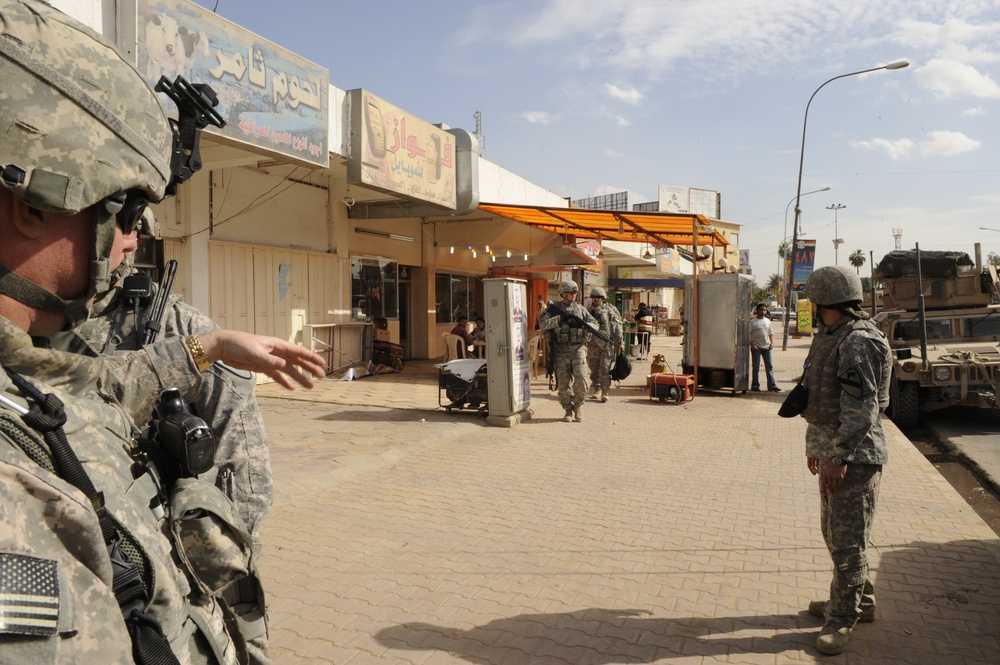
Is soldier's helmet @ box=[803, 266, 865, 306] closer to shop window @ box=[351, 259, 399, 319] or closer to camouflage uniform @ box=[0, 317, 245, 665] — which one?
camouflage uniform @ box=[0, 317, 245, 665]

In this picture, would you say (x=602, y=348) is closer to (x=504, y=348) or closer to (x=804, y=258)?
(x=504, y=348)

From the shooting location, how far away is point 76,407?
3.45 feet

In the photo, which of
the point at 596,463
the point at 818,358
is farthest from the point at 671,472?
the point at 818,358

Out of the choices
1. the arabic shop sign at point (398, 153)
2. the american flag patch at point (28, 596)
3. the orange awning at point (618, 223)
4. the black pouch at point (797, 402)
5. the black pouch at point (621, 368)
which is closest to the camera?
the american flag patch at point (28, 596)

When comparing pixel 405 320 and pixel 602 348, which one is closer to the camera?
pixel 602 348

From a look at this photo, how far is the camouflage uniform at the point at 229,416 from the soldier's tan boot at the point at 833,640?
2.55 meters

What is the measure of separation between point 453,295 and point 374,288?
11.6ft

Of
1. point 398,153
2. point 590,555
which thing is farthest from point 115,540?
point 398,153

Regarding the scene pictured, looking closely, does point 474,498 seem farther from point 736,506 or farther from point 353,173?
point 353,173

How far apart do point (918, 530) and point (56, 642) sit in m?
5.39

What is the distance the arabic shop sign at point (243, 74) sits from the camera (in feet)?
21.2

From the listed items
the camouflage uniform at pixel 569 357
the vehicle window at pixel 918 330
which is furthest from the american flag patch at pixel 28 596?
the vehicle window at pixel 918 330

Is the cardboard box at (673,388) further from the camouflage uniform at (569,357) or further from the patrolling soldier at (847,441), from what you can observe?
the patrolling soldier at (847,441)

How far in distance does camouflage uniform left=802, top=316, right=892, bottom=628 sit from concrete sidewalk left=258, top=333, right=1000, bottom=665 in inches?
11.0
